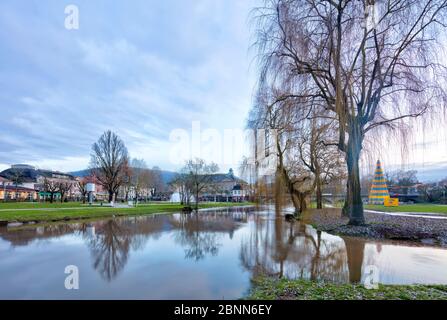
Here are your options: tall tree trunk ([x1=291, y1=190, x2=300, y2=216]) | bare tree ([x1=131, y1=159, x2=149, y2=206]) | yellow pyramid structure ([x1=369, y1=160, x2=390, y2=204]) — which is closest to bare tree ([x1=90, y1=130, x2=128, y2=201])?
bare tree ([x1=131, y1=159, x2=149, y2=206])

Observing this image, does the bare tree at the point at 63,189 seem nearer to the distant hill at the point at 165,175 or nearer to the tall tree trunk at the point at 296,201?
the distant hill at the point at 165,175

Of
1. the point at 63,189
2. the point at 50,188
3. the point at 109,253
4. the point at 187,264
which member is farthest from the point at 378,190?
the point at 50,188

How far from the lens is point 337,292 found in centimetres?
464

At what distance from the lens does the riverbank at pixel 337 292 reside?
4387 mm

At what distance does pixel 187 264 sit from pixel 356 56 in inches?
424

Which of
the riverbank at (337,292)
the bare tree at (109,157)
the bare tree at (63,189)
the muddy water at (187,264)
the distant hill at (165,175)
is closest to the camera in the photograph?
the riverbank at (337,292)

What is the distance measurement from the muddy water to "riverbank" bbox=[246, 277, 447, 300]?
561mm

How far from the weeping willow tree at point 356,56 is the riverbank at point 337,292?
24.2ft

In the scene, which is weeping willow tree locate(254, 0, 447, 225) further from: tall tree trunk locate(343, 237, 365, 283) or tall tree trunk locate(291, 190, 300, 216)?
tall tree trunk locate(291, 190, 300, 216)

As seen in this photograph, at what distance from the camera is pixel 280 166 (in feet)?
61.0

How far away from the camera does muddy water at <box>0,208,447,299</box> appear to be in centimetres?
526

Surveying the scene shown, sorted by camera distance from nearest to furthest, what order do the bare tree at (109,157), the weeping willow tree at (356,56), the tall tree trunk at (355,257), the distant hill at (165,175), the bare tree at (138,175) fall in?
the tall tree trunk at (355,257) < the weeping willow tree at (356,56) < the bare tree at (109,157) < the bare tree at (138,175) < the distant hill at (165,175)

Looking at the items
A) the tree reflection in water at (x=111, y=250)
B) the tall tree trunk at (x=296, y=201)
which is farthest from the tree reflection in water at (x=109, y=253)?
the tall tree trunk at (x=296, y=201)
